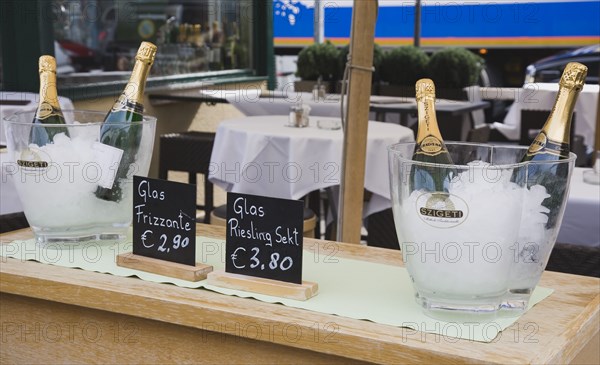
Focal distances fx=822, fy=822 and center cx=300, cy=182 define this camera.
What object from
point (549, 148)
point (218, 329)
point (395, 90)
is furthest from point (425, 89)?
point (395, 90)

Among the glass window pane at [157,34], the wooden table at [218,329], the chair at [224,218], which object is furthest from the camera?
the glass window pane at [157,34]

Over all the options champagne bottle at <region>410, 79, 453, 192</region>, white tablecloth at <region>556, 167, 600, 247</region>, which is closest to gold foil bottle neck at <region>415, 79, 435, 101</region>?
champagne bottle at <region>410, 79, 453, 192</region>

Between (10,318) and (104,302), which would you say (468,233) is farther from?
(10,318)

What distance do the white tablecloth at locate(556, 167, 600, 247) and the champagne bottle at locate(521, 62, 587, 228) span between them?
1.24 m

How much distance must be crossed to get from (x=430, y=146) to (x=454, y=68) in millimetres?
5301

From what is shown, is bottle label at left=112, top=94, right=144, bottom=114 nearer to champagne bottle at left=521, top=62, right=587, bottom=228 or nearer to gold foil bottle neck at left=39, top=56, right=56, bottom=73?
gold foil bottle neck at left=39, top=56, right=56, bottom=73

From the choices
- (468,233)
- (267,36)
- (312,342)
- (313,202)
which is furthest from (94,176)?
(267,36)

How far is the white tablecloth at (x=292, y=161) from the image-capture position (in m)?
3.36

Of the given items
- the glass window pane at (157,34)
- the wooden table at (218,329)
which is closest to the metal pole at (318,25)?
the glass window pane at (157,34)

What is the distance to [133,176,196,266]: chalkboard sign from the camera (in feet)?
3.66

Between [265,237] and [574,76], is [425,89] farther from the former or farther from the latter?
[265,237]

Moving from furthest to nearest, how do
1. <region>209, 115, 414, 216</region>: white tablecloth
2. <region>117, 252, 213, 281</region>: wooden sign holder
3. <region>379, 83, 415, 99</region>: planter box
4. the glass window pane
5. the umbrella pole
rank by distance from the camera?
1. <region>379, 83, 415, 99</region>: planter box
2. the glass window pane
3. <region>209, 115, 414, 216</region>: white tablecloth
4. the umbrella pole
5. <region>117, 252, 213, 281</region>: wooden sign holder

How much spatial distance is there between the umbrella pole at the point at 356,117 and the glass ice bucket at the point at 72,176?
499 mm

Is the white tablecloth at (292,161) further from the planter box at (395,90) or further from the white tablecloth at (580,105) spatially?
the white tablecloth at (580,105)
